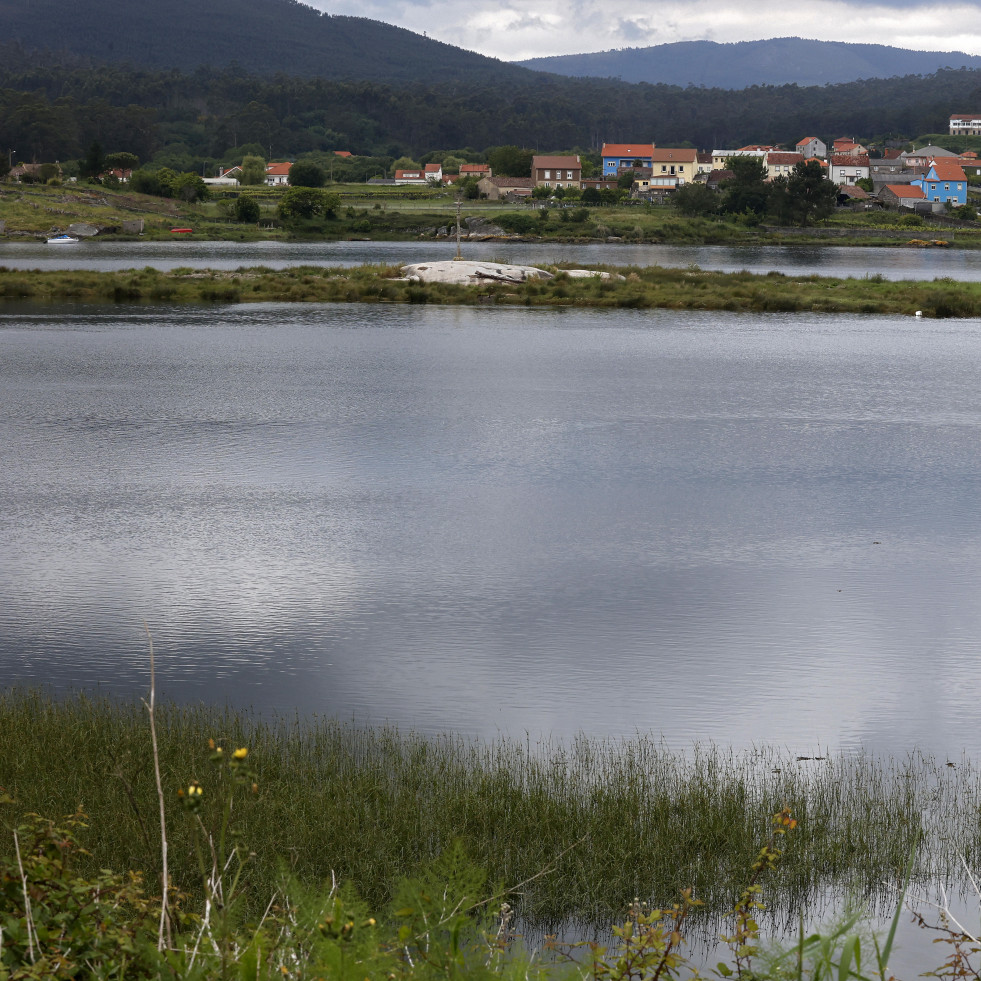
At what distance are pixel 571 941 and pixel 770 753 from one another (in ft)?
9.30

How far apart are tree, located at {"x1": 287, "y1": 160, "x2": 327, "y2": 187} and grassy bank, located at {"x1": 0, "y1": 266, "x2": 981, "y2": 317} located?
9061cm

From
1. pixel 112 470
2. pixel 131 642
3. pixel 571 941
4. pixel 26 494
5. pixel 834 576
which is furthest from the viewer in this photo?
pixel 112 470

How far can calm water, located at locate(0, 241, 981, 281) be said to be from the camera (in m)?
66.1

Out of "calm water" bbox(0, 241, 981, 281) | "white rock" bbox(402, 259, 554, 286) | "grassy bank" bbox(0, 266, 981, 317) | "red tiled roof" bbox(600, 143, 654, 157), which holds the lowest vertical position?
"grassy bank" bbox(0, 266, 981, 317)

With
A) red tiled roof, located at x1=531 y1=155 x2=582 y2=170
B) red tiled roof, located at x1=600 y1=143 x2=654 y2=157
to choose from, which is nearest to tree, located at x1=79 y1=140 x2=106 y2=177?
red tiled roof, located at x1=531 y1=155 x2=582 y2=170

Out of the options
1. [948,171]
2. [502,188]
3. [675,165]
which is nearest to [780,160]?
[675,165]

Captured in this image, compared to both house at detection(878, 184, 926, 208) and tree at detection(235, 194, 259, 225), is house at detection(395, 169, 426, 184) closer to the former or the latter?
tree at detection(235, 194, 259, 225)

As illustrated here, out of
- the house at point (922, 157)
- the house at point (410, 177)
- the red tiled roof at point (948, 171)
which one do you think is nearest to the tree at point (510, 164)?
the house at point (410, 177)

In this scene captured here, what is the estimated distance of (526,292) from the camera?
1902 inches

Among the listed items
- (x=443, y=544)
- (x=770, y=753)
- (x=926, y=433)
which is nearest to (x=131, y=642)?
(x=443, y=544)

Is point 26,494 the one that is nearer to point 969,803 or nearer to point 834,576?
point 834,576

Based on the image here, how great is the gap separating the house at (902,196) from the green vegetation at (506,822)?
134 metres

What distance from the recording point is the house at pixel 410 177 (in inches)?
6211

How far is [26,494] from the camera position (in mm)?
15742
